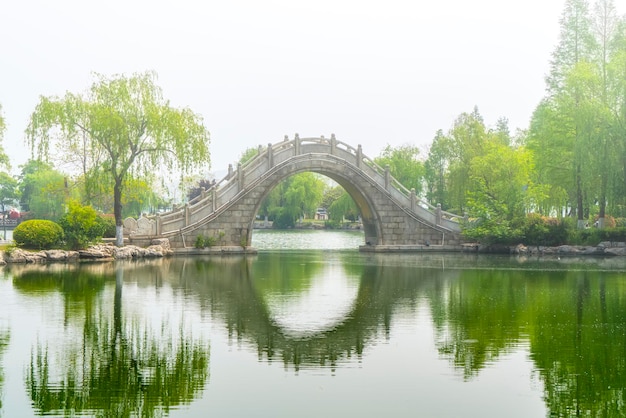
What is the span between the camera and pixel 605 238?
3153cm

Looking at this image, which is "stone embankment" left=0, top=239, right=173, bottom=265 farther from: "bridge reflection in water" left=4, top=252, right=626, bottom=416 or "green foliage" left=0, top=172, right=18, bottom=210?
"green foliage" left=0, top=172, right=18, bottom=210

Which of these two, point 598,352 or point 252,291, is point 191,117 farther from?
point 598,352

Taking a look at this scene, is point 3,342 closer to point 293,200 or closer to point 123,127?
point 123,127

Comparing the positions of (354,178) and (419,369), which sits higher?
(354,178)

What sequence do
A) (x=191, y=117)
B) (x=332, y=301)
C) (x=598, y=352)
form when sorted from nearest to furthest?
(x=598, y=352)
(x=332, y=301)
(x=191, y=117)

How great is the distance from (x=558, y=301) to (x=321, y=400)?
928cm

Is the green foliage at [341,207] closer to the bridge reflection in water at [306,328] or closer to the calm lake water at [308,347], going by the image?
the bridge reflection in water at [306,328]

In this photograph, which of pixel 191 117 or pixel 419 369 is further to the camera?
pixel 191 117

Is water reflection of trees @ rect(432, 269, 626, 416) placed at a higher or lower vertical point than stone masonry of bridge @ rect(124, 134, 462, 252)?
lower

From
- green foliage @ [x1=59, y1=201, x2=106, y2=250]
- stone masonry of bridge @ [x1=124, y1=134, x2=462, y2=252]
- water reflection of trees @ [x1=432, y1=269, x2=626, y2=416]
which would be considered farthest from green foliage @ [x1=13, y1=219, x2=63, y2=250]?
water reflection of trees @ [x1=432, y1=269, x2=626, y2=416]

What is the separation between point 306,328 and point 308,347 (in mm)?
1532

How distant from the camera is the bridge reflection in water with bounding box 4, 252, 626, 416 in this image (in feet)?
27.7

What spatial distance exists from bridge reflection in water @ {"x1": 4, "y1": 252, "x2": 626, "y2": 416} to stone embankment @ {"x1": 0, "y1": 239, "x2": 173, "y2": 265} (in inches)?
95.0

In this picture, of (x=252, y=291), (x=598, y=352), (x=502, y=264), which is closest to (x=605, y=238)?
(x=502, y=264)
